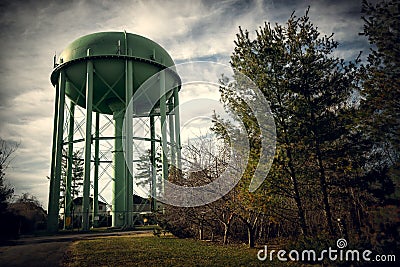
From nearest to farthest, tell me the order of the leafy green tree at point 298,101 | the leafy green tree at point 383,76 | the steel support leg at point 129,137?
the leafy green tree at point 383,76 < the leafy green tree at point 298,101 < the steel support leg at point 129,137

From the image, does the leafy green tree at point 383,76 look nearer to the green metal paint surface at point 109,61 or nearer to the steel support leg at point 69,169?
the green metal paint surface at point 109,61

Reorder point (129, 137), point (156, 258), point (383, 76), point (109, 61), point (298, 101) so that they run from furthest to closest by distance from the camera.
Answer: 1. point (109, 61)
2. point (129, 137)
3. point (298, 101)
4. point (156, 258)
5. point (383, 76)

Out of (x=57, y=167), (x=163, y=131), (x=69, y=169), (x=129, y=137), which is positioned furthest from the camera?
(x=69, y=169)

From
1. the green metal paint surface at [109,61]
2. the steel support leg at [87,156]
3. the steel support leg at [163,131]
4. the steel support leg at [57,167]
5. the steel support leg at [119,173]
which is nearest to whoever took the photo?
the steel support leg at [87,156]

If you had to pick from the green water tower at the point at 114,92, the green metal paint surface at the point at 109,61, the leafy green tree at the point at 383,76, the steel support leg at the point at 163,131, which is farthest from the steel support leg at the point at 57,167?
the leafy green tree at the point at 383,76

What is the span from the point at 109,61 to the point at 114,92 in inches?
74.5

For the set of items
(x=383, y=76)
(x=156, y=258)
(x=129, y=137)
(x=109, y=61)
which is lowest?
(x=156, y=258)

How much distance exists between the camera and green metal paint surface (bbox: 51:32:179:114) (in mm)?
20281

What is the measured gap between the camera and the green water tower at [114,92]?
19.6 m

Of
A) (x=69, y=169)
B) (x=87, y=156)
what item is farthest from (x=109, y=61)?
(x=69, y=169)

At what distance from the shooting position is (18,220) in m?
18.7

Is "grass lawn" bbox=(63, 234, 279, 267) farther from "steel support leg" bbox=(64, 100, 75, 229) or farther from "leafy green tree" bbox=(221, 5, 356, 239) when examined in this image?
"steel support leg" bbox=(64, 100, 75, 229)

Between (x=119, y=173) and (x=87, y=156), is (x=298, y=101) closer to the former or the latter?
(x=87, y=156)

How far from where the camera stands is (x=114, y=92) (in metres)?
20.4
